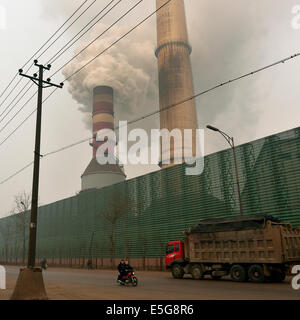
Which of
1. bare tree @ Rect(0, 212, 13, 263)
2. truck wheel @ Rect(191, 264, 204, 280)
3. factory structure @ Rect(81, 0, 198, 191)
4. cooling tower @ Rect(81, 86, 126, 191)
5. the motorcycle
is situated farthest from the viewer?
bare tree @ Rect(0, 212, 13, 263)

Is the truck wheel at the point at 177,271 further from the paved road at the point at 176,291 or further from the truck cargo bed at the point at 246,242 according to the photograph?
the paved road at the point at 176,291

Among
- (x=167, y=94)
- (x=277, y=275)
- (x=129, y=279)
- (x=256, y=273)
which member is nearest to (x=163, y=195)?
(x=256, y=273)

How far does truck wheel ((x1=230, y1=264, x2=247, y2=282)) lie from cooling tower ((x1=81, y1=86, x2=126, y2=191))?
5792 cm

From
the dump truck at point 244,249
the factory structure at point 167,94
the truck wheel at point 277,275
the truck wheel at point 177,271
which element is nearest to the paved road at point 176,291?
the truck wheel at point 277,275

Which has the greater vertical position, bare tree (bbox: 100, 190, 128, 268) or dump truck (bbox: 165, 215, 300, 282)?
Result: bare tree (bbox: 100, 190, 128, 268)

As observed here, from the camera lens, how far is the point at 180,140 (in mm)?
73438

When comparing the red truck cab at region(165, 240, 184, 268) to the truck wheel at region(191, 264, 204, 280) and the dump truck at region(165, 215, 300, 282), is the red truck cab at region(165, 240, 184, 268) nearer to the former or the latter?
the dump truck at region(165, 215, 300, 282)

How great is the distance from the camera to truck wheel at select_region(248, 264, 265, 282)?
20.2m

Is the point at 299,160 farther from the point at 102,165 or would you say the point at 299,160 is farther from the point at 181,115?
the point at 102,165

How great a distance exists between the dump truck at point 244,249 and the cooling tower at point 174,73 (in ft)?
156

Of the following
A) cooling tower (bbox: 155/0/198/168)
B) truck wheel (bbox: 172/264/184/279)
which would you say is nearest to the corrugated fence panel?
truck wheel (bbox: 172/264/184/279)

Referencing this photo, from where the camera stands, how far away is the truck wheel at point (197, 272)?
78.4 ft

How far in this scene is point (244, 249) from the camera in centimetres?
2147
